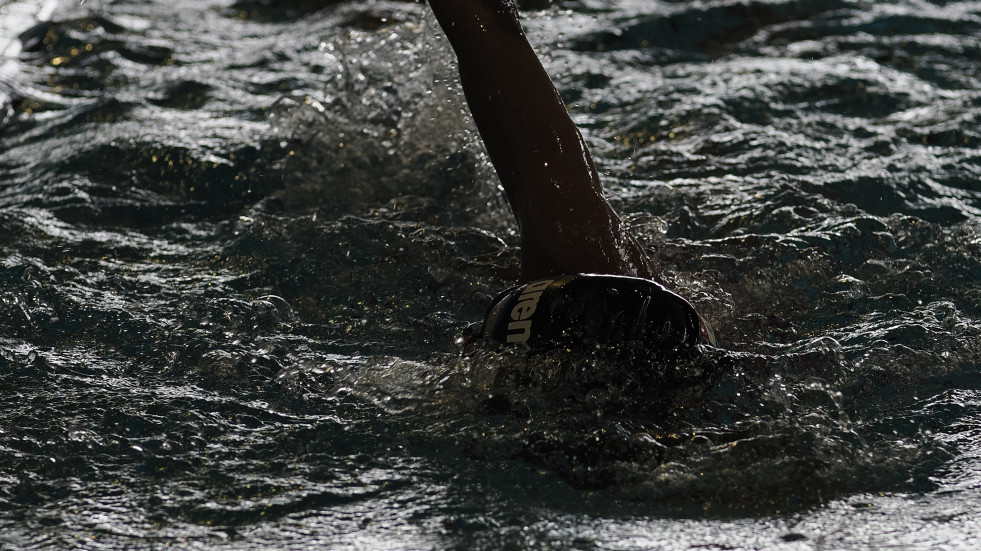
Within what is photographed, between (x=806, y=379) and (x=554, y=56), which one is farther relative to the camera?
(x=554, y=56)

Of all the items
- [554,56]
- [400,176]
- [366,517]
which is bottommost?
[366,517]

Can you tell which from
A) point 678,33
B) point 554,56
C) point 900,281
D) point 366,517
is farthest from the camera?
point 678,33

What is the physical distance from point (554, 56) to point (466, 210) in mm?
2370

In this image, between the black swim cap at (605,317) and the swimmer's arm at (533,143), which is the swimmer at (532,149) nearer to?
the swimmer's arm at (533,143)

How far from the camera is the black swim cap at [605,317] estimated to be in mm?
2135

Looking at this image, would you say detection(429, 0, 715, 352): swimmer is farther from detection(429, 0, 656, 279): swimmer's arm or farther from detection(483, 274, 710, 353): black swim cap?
detection(483, 274, 710, 353): black swim cap

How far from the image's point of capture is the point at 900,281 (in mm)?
3018

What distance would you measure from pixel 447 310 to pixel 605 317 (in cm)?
84

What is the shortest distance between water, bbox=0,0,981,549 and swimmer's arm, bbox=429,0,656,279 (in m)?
0.37

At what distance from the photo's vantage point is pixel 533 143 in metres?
2.63

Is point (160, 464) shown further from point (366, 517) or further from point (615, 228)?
point (615, 228)

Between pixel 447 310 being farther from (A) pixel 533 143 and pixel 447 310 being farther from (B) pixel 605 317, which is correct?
(B) pixel 605 317

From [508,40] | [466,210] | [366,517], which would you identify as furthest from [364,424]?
[466,210]

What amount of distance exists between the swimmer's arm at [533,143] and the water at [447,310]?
37cm
